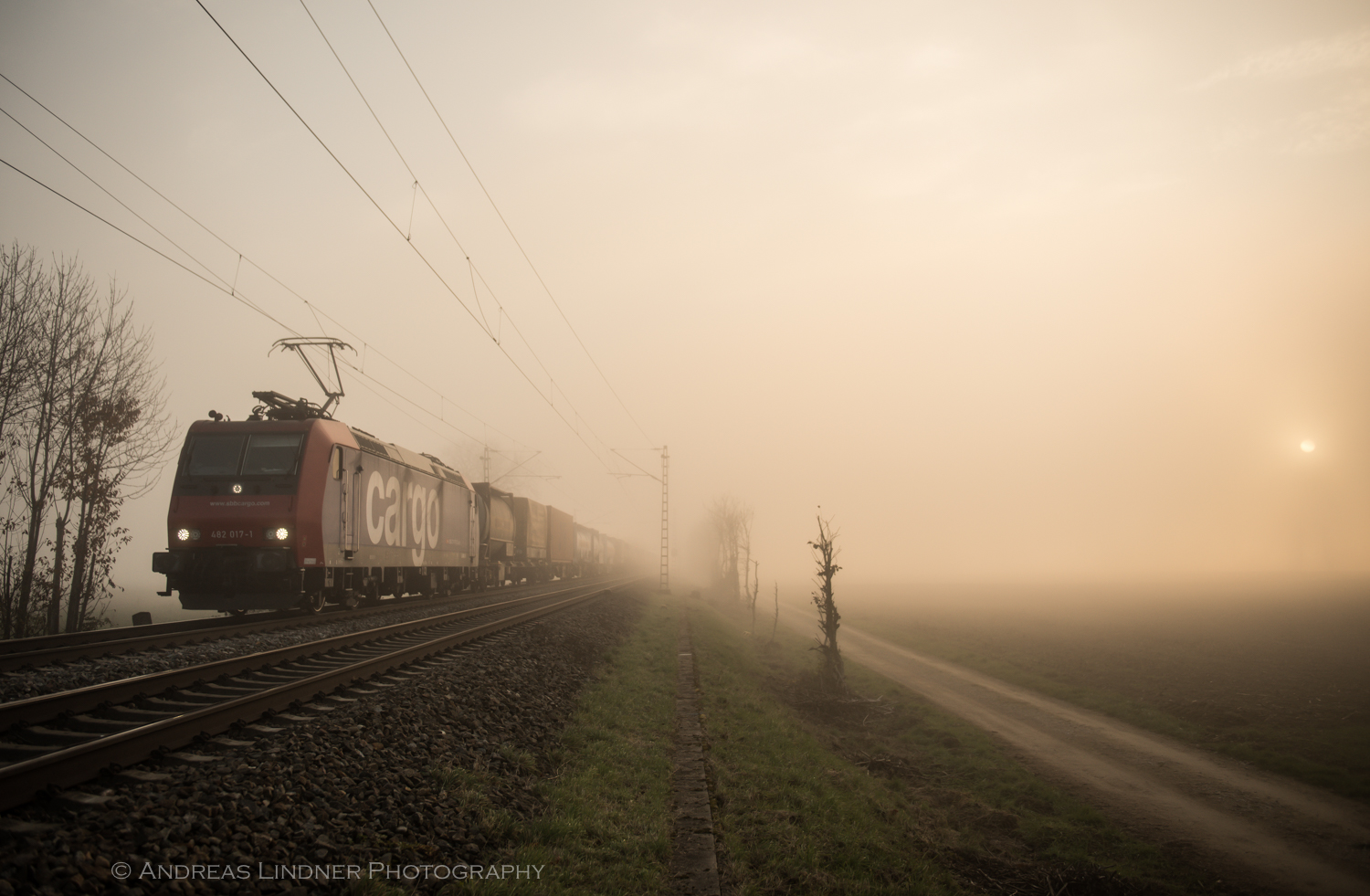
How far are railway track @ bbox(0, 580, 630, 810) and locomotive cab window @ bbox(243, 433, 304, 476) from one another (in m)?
→ 5.09

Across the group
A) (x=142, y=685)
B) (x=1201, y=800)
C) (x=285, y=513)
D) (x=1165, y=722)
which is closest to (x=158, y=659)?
(x=142, y=685)

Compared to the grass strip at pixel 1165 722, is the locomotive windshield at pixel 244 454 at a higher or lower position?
higher

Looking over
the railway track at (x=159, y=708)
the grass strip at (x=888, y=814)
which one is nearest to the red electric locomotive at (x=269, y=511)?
the railway track at (x=159, y=708)

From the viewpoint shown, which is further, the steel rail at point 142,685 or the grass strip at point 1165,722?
the grass strip at point 1165,722

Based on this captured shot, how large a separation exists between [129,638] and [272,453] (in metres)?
4.65

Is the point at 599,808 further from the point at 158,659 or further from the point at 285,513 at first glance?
the point at 285,513

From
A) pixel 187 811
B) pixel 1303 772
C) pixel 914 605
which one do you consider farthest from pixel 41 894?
pixel 914 605

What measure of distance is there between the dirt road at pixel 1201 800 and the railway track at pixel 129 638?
15.2m

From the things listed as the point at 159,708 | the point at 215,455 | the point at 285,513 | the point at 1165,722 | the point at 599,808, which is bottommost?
the point at 1165,722

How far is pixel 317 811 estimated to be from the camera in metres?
4.54

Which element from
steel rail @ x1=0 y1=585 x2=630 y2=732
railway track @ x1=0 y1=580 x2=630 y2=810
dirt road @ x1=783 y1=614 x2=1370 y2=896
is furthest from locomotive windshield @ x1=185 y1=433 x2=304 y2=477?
dirt road @ x1=783 y1=614 x2=1370 y2=896

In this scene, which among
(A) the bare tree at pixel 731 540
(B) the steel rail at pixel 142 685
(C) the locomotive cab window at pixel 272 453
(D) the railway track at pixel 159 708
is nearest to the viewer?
(D) the railway track at pixel 159 708

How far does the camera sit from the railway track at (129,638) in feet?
28.8

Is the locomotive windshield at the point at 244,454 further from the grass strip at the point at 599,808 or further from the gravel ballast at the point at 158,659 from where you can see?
the grass strip at the point at 599,808
